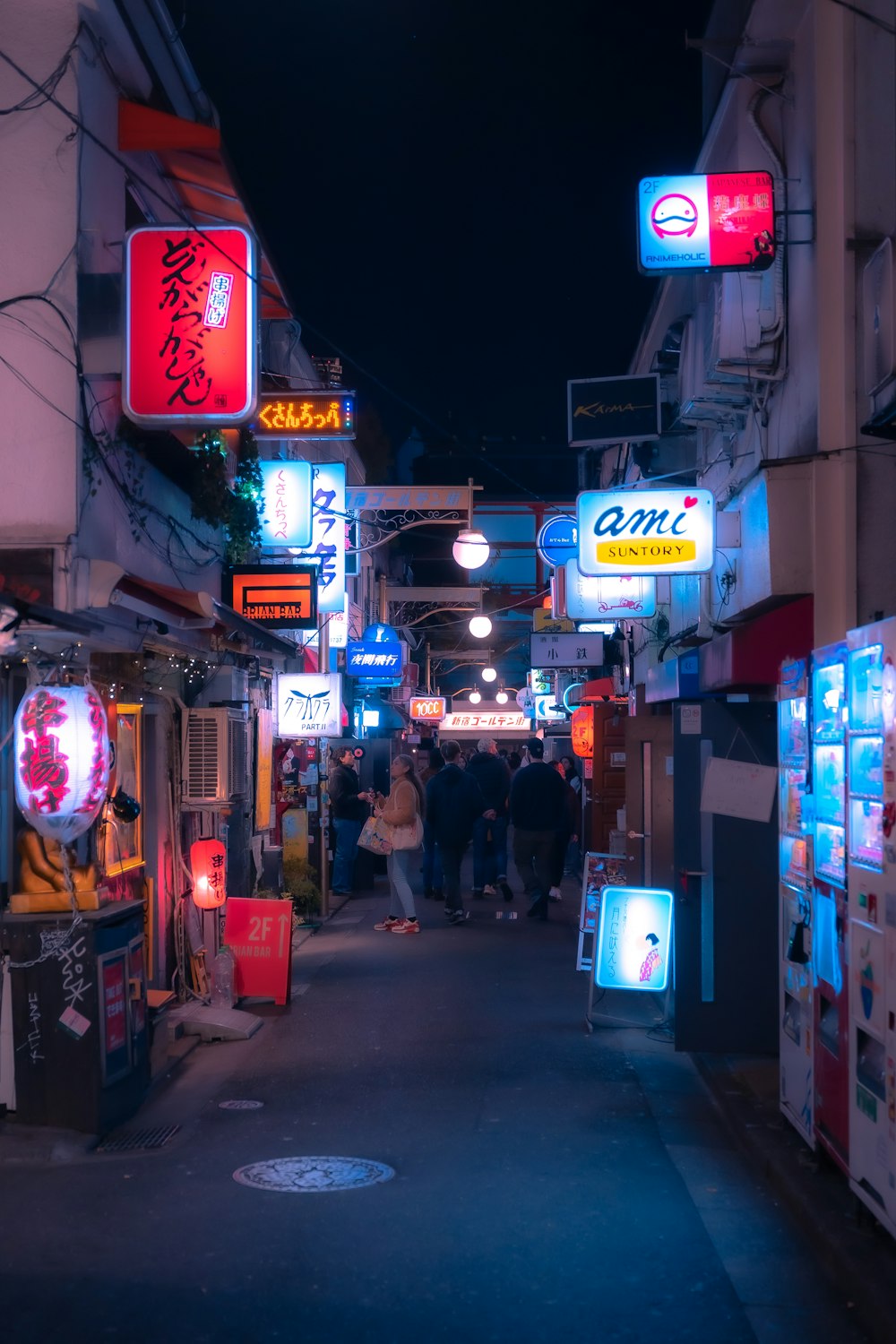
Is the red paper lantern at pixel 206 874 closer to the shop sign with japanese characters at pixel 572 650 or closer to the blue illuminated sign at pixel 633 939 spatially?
the blue illuminated sign at pixel 633 939

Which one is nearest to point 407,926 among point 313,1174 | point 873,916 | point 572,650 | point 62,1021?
point 572,650

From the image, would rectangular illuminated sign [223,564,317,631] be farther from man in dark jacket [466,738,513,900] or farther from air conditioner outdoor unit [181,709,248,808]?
man in dark jacket [466,738,513,900]

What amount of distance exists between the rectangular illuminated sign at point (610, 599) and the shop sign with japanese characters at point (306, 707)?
3.23 meters

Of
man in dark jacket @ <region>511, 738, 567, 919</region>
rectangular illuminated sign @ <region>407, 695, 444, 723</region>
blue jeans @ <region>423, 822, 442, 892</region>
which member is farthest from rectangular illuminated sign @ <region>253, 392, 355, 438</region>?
rectangular illuminated sign @ <region>407, 695, 444, 723</region>

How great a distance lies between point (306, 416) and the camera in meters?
13.7

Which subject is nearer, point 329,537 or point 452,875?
point 452,875

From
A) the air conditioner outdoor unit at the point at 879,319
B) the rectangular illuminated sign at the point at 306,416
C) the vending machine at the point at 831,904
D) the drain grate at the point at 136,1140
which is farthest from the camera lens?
the rectangular illuminated sign at the point at 306,416

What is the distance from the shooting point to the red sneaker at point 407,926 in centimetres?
1569

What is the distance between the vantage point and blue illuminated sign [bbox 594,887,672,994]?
33.7 feet

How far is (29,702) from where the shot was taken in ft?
25.0

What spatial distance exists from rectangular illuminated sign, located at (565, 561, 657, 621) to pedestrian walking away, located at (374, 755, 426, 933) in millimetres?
2876

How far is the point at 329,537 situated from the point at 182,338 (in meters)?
8.90

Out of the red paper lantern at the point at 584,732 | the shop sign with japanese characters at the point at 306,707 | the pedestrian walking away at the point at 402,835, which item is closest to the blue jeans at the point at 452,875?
the pedestrian walking away at the point at 402,835

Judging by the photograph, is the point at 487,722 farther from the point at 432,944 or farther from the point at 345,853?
the point at 432,944
